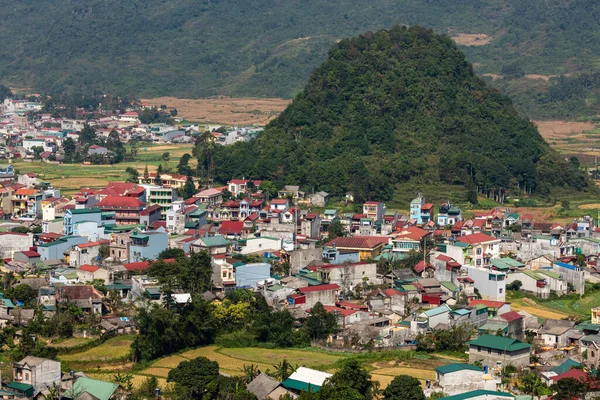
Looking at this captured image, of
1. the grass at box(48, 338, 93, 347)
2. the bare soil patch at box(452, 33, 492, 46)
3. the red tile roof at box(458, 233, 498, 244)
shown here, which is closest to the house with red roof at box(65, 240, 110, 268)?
the grass at box(48, 338, 93, 347)

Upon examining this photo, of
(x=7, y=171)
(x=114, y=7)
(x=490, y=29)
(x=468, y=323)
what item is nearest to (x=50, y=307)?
(x=468, y=323)

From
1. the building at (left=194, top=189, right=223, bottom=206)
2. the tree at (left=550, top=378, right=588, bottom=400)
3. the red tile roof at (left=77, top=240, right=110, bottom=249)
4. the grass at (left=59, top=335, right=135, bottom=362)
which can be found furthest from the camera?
the building at (left=194, top=189, right=223, bottom=206)

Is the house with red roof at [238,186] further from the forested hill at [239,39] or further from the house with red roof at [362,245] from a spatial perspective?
the forested hill at [239,39]

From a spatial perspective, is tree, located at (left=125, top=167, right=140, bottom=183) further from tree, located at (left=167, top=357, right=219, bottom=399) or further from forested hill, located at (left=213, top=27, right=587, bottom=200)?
tree, located at (left=167, top=357, right=219, bottom=399)

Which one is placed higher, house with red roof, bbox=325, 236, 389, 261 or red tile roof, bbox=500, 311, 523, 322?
house with red roof, bbox=325, 236, 389, 261

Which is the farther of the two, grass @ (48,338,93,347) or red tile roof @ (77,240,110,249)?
red tile roof @ (77,240,110,249)

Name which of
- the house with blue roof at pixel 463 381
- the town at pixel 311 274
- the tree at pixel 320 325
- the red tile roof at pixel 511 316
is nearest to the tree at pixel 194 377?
the town at pixel 311 274
